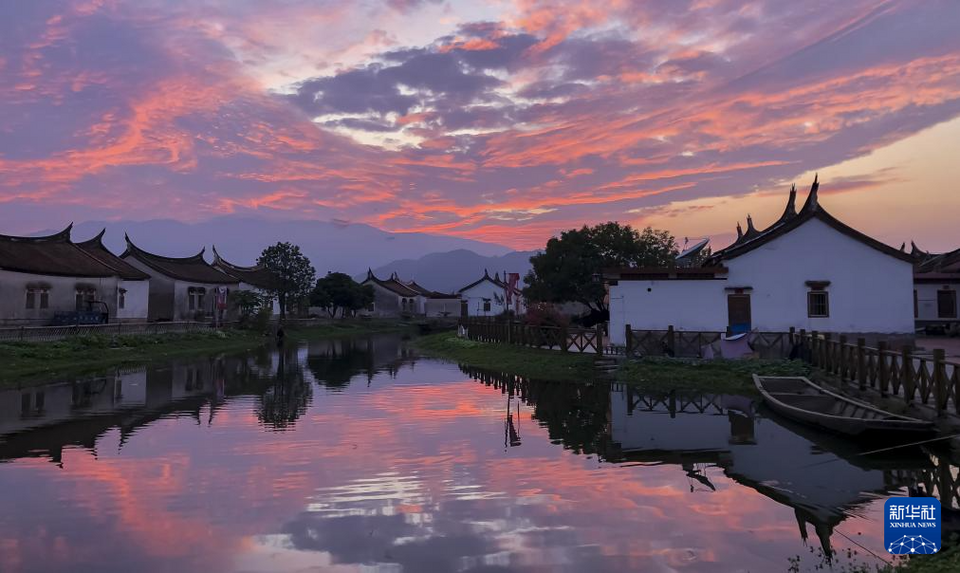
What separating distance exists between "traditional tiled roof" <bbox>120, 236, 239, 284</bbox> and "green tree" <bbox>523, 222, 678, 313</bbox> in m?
28.6

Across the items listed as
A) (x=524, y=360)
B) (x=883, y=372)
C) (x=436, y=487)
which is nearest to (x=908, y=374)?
(x=883, y=372)

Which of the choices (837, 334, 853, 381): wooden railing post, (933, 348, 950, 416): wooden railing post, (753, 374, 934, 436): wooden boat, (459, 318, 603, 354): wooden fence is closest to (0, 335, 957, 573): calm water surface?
(753, 374, 934, 436): wooden boat

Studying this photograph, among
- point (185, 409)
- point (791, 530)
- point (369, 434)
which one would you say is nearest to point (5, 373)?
point (185, 409)

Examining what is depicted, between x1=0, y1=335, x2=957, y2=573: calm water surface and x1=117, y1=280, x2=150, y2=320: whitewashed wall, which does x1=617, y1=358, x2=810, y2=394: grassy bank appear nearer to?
x1=0, y1=335, x2=957, y2=573: calm water surface

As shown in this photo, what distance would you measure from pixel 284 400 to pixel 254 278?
49.0 m

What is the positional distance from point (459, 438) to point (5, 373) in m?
18.2

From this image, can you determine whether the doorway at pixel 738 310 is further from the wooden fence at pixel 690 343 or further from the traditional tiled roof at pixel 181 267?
the traditional tiled roof at pixel 181 267

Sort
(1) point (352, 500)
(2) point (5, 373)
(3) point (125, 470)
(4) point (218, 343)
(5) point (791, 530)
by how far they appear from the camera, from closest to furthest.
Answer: (5) point (791, 530)
(1) point (352, 500)
(3) point (125, 470)
(2) point (5, 373)
(4) point (218, 343)

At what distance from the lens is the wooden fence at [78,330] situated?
26234mm

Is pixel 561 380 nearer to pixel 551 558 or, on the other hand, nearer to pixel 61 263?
pixel 551 558

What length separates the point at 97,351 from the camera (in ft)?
94.4

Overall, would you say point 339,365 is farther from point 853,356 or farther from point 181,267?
point 181,267

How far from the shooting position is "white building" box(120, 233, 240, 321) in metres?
47.7

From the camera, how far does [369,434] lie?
1345 centimetres
